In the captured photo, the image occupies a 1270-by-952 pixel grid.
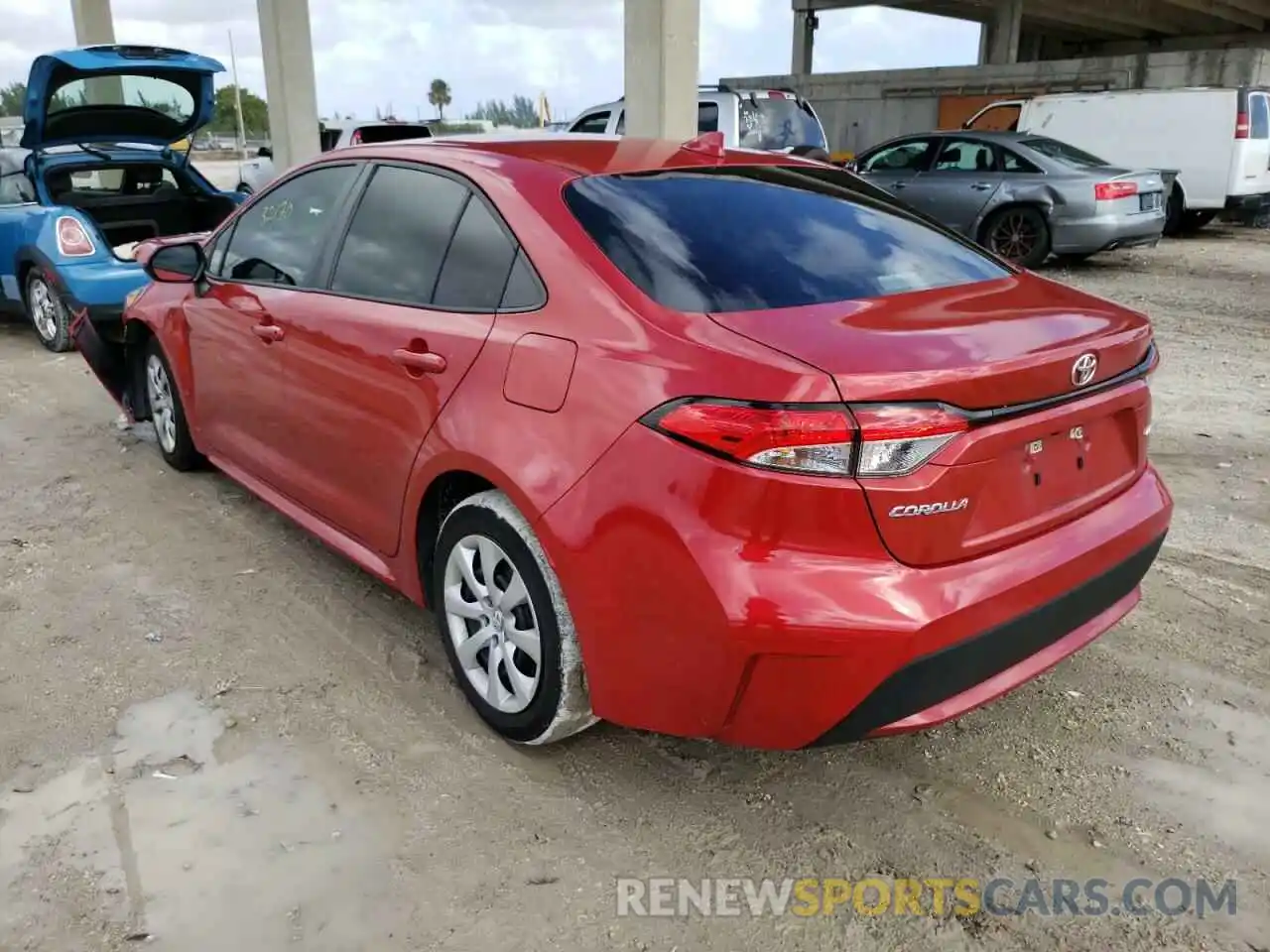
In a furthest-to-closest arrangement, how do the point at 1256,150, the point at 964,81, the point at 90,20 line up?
1. the point at 964,81
2. the point at 90,20
3. the point at 1256,150

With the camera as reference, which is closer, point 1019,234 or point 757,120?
point 1019,234

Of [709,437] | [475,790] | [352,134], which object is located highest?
[352,134]

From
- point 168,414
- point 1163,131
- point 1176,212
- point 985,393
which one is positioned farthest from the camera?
point 1176,212

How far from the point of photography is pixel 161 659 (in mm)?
3273

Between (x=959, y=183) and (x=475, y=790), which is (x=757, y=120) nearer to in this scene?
(x=959, y=183)

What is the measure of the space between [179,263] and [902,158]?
9.99 meters

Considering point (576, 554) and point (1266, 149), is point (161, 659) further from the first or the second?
point (1266, 149)

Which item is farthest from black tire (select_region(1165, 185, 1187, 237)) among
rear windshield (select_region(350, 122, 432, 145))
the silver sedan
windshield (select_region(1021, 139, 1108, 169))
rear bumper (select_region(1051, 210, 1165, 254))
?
rear windshield (select_region(350, 122, 432, 145))

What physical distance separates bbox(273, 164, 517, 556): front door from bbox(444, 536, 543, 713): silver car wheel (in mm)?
341

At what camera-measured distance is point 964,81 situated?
78.7ft

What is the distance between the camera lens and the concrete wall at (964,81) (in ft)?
68.4

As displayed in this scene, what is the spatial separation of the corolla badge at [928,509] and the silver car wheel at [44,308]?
721cm

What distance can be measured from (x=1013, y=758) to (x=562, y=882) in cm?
127

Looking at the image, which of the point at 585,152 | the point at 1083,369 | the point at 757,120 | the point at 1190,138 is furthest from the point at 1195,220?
the point at 1083,369
